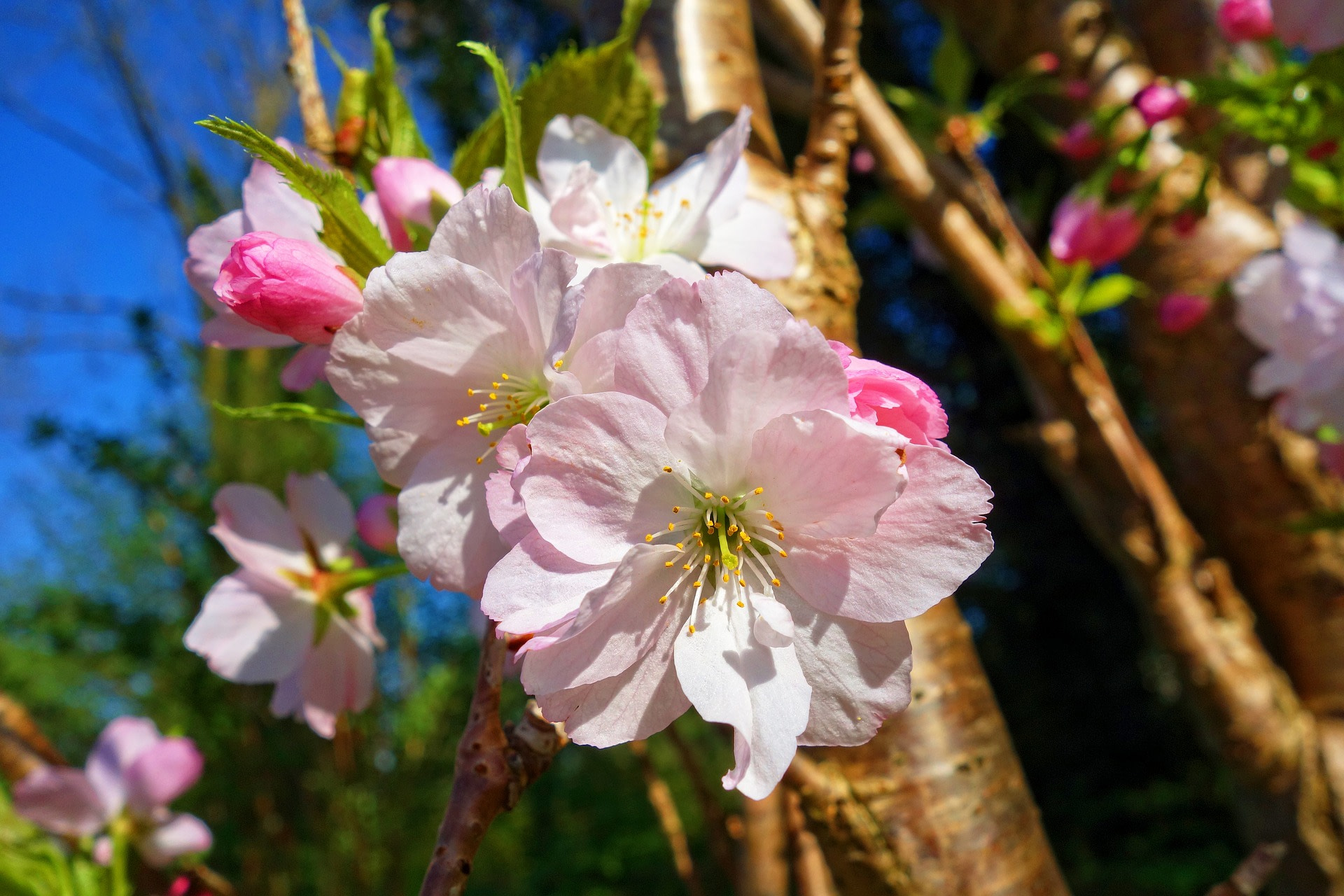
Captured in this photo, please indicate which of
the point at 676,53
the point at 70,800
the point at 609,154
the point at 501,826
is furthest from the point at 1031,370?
the point at 501,826

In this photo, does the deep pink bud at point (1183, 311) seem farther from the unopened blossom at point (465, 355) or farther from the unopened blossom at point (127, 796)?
the unopened blossom at point (127, 796)

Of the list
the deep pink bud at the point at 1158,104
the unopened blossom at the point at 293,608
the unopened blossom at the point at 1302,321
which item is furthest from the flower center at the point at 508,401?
the deep pink bud at the point at 1158,104

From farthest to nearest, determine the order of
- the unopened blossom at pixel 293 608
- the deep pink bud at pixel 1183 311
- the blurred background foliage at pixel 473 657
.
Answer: the blurred background foliage at pixel 473 657, the deep pink bud at pixel 1183 311, the unopened blossom at pixel 293 608

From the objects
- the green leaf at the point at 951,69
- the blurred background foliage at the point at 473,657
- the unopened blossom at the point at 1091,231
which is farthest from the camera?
the blurred background foliage at the point at 473,657

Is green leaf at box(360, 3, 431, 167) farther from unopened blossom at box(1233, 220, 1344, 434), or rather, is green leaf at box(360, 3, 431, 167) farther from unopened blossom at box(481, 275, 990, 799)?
unopened blossom at box(1233, 220, 1344, 434)

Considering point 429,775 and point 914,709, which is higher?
point 914,709

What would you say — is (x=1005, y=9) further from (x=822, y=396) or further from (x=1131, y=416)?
(x=1131, y=416)

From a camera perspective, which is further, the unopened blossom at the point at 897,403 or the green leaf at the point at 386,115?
the green leaf at the point at 386,115

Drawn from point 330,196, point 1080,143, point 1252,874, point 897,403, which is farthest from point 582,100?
point 1080,143
